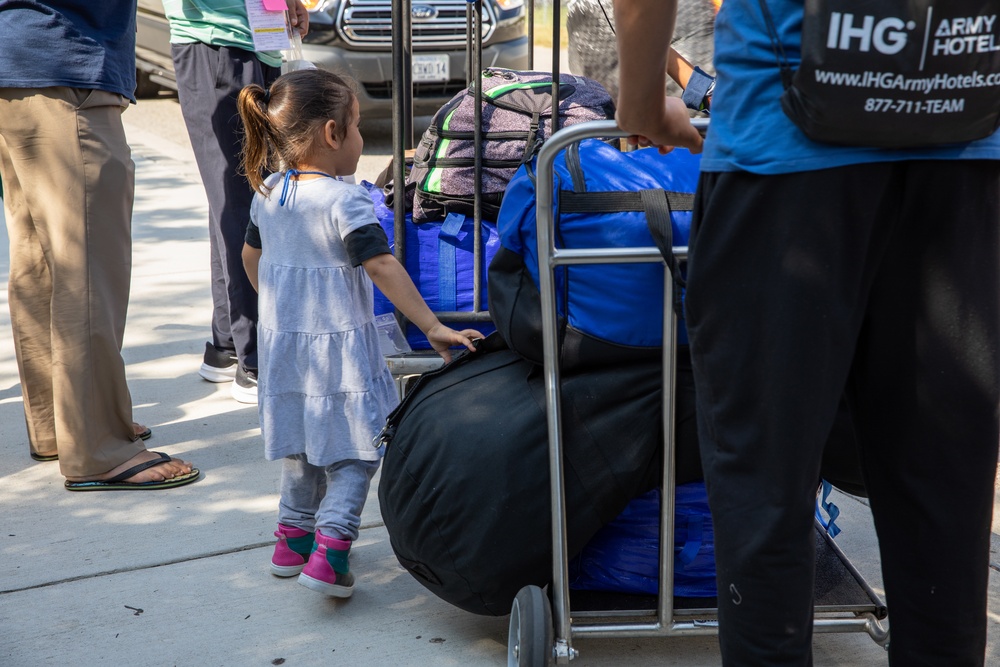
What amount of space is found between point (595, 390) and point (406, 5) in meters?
1.19

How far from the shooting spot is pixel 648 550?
228 centimetres

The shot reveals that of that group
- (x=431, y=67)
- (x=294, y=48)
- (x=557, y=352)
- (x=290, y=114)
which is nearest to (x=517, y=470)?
(x=557, y=352)

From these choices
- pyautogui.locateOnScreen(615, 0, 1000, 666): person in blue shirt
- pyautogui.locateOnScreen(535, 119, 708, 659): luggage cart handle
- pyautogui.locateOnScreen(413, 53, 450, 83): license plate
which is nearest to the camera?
pyautogui.locateOnScreen(615, 0, 1000, 666): person in blue shirt

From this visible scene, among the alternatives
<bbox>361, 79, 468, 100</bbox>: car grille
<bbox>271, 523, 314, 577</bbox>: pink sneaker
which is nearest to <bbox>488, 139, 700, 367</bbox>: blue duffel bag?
<bbox>271, 523, 314, 577</bbox>: pink sneaker

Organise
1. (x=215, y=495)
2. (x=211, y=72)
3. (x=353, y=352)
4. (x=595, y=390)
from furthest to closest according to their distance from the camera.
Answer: (x=211, y=72), (x=215, y=495), (x=353, y=352), (x=595, y=390)

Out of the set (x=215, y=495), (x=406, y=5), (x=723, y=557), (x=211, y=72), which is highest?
(x=406, y=5)

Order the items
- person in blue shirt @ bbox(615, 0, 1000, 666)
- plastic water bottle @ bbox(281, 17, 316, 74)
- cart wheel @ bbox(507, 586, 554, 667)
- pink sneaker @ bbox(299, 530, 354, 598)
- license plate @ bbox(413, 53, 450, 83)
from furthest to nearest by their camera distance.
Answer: license plate @ bbox(413, 53, 450, 83) → plastic water bottle @ bbox(281, 17, 316, 74) → pink sneaker @ bbox(299, 530, 354, 598) → cart wheel @ bbox(507, 586, 554, 667) → person in blue shirt @ bbox(615, 0, 1000, 666)

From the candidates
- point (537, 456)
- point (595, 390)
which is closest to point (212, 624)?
point (537, 456)

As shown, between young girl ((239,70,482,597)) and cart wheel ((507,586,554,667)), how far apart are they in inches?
23.1

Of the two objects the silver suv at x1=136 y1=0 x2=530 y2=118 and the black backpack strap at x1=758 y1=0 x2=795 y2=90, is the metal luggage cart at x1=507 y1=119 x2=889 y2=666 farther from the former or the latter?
the silver suv at x1=136 y1=0 x2=530 y2=118

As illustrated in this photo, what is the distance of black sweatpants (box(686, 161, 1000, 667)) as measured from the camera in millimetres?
1450

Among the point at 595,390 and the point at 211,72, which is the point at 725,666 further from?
the point at 211,72

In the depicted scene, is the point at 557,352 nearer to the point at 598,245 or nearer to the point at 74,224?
the point at 598,245

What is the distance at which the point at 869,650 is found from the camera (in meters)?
2.36
